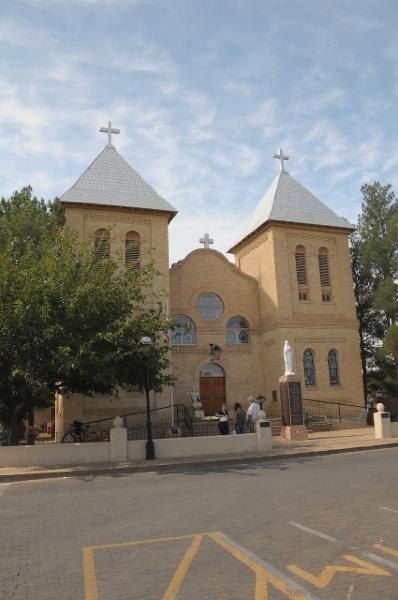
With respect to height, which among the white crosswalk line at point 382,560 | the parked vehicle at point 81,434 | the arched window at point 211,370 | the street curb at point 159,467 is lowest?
the street curb at point 159,467

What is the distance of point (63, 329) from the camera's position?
1523cm

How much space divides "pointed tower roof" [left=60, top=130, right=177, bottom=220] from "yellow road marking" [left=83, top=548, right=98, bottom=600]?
20.5m

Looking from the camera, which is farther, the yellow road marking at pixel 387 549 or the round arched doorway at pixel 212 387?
the round arched doorway at pixel 212 387

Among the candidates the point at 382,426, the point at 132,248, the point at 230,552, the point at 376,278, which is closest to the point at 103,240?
the point at 132,248

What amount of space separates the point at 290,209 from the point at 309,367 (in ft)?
29.3

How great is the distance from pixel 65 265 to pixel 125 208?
31.4 ft

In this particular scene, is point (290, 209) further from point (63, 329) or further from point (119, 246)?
point (63, 329)

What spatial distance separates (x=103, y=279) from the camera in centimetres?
1697

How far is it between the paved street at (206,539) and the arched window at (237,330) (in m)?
16.1

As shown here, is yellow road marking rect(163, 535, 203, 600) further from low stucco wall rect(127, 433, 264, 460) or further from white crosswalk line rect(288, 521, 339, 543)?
low stucco wall rect(127, 433, 264, 460)

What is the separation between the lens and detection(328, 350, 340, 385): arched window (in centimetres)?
2716

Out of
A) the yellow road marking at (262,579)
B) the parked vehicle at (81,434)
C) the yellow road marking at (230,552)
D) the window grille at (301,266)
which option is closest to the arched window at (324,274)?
the window grille at (301,266)

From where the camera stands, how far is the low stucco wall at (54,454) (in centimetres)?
1547

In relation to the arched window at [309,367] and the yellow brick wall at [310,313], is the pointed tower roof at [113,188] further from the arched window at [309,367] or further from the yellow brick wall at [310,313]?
the arched window at [309,367]
